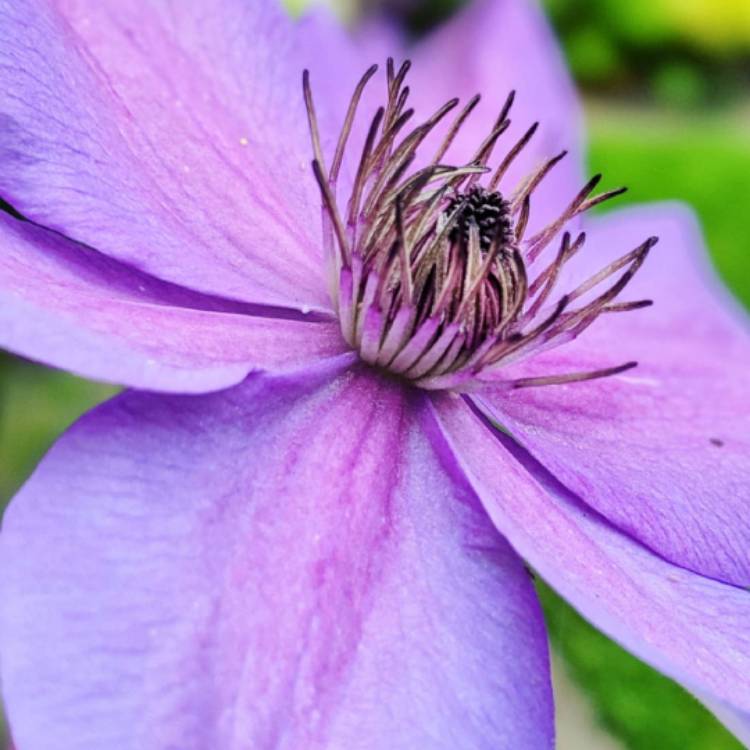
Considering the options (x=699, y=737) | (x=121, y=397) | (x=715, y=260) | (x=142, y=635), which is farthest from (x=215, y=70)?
(x=715, y=260)

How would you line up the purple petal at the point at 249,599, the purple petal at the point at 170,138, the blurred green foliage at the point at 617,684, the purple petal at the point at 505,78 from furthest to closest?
the blurred green foliage at the point at 617,684, the purple petal at the point at 505,78, the purple petal at the point at 170,138, the purple petal at the point at 249,599

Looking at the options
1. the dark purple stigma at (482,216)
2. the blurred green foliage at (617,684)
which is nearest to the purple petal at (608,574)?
the dark purple stigma at (482,216)

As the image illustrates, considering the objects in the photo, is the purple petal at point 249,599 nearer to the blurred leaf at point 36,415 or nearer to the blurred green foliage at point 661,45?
the blurred leaf at point 36,415

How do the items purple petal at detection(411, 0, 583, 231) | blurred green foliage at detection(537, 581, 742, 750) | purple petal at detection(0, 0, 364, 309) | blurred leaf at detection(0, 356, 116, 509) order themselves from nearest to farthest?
purple petal at detection(0, 0, 364, 309) → purple petal at detection(411, 0, 583, 231) → blurred green foliage at detection(537, 581, 742, 750) → blurred leaf at detection(0, 356, 116, 509)

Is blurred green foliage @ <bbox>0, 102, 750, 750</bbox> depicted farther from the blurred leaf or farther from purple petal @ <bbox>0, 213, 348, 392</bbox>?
purple petal @ <bbox>0, 213, 348, 392</bbox>

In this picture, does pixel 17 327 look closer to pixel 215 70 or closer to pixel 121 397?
pixel 121 397

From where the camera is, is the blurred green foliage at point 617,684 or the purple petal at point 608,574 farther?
the blurred green foliage at point 617,684

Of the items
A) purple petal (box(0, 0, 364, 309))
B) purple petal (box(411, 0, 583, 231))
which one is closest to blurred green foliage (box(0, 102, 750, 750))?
purple petal (box(0, 0, 364, 309))
